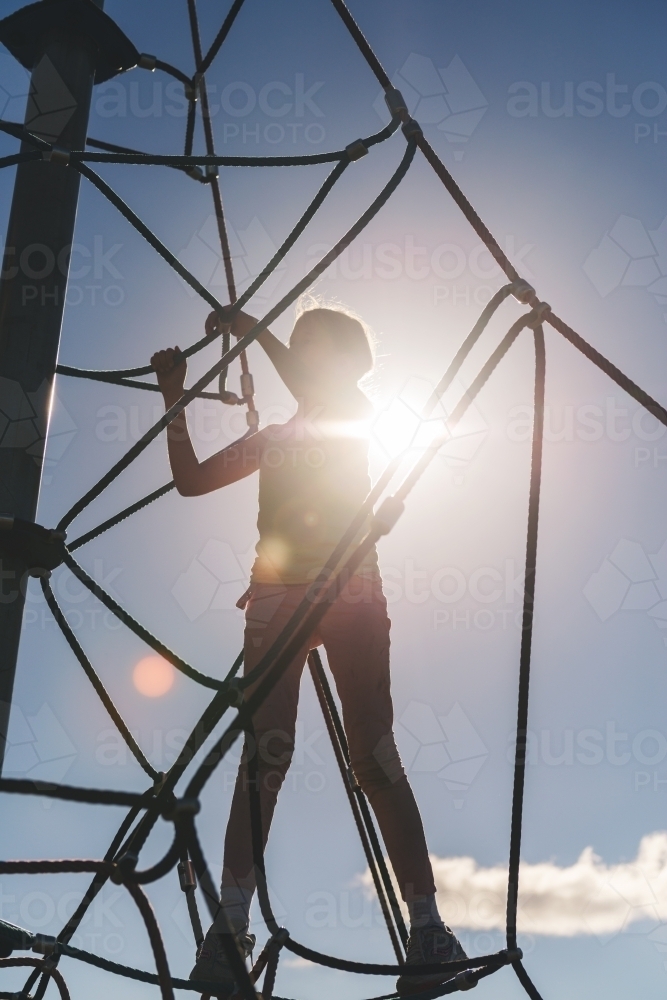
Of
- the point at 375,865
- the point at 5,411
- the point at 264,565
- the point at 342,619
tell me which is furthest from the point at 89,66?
the point at 375,865

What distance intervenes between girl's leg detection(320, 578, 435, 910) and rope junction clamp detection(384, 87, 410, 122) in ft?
4.41

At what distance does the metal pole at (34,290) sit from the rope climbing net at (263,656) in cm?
13

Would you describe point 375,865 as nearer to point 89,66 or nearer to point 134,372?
point 134,372

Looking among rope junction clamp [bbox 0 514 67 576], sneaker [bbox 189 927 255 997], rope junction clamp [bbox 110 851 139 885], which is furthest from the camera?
rope junction clamp [bbox 0 514 67 576]

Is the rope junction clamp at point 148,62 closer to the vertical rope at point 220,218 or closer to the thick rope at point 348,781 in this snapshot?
the vertical rope at point 220,218

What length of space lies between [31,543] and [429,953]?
54.8 inches

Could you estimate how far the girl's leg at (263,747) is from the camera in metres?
2.14

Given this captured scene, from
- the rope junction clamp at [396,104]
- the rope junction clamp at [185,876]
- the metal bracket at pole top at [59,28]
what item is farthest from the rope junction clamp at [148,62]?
the rope junction clamp at [185,876]

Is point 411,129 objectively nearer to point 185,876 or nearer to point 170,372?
point 170,372

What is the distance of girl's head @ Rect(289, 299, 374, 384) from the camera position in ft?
9.48

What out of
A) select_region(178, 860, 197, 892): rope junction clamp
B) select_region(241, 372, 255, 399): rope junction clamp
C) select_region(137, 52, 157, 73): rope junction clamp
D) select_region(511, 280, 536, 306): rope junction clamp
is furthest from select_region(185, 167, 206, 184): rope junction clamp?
select_region(178, 860, 197, 892): rope junction clamp

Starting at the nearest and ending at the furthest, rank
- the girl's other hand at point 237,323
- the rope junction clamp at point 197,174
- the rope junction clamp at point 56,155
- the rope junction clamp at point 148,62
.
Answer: the rope junction clamp at point 56,155, the girl's other hand at point 237,323, the rope junction clamp at point 148,62, the rope junction clamp at point 197,174

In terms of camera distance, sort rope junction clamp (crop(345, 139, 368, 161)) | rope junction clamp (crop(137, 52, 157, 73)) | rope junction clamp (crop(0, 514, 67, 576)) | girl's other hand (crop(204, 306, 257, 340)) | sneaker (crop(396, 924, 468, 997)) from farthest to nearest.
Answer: rope junction clamp (crop(137, 52, 157, 73)) < girl's other hand (crop(204, 306, 257, 340)) < rope junction clamp (crop(345, 139, 368, 161)) < rope junction clamp (crop(0, 514, 67, 576)) < sneaker (crop(396, 924, 468, 997))

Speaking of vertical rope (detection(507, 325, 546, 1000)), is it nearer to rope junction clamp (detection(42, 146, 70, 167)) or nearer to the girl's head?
the girl's head
